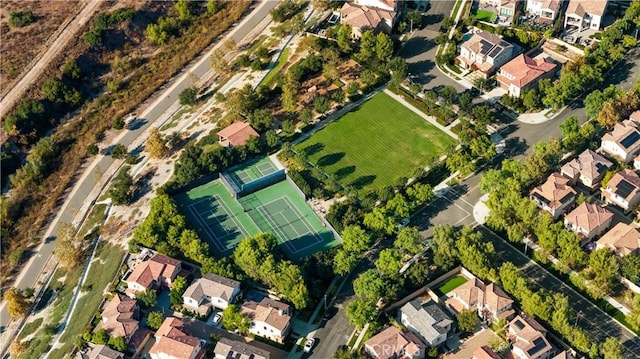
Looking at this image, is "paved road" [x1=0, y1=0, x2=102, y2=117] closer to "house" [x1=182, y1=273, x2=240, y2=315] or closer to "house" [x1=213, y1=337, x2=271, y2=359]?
"house" [x1=182, y1=273, x2=240, y2=315]

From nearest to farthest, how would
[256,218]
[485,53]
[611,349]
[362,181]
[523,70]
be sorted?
[611,349]
[256,218]
[362,181]
[523,70]
[485,53]

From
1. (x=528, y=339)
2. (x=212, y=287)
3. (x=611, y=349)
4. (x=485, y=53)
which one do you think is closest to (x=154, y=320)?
(x=212, y=287)

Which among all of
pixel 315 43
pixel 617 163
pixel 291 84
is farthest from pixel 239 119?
pixel 617 163

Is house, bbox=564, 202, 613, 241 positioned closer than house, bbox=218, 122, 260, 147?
Yes

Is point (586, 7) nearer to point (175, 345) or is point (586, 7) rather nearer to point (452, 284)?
point (452, 284)

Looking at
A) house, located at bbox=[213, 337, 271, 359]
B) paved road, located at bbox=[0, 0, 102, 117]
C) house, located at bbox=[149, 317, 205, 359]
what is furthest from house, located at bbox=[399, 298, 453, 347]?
paved road, located at bbox=[0, 0, 102, 117]

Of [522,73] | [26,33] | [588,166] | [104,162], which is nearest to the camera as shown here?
[588,166]
